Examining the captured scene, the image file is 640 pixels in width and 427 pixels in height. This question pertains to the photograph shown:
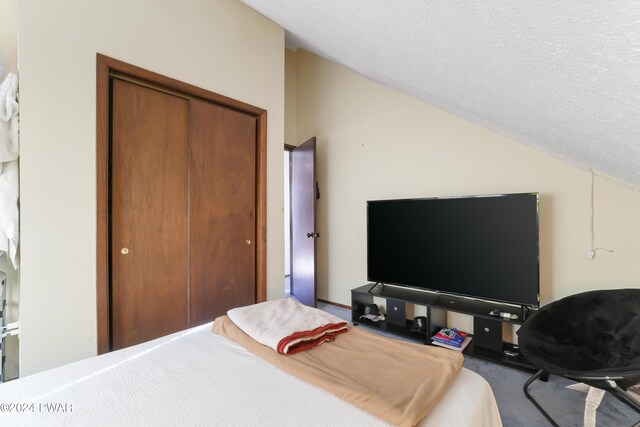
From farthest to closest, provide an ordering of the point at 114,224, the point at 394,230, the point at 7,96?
the point at 394,230, the point at 114,224, the point at 7,96

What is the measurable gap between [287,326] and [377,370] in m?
0.49

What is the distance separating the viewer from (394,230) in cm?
279

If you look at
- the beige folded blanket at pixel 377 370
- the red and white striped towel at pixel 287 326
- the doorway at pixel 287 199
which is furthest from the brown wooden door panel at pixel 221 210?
the doorway at pixel 287 199

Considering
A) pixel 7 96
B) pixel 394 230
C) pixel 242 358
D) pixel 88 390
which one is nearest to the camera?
pixel 88 390

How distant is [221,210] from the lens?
2.20 metres

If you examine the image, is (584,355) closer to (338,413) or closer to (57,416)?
(338,413)

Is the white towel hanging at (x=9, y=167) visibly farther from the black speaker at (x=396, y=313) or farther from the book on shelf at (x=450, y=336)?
the book on shelf at (x=450, y=336)

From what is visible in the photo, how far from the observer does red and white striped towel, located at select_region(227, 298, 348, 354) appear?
4.14ft

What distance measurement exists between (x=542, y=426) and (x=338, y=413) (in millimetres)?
1461

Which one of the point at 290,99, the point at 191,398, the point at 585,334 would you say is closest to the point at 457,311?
the point at 585,334

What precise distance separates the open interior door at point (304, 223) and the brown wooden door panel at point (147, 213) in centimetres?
162

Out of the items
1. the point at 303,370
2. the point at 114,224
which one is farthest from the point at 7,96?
the point at 303,370

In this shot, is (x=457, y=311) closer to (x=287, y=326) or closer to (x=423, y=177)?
(x=423, y=177)

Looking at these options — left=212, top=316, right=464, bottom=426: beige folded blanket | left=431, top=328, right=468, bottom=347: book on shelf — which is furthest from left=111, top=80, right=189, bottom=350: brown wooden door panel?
left=431, top=328, right=468, bottom=347: book on shelf
